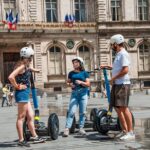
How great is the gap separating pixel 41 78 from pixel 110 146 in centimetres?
3406

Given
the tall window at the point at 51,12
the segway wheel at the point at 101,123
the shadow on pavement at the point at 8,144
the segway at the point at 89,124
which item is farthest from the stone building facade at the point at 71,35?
the shadow on pavement at the point at 8,144

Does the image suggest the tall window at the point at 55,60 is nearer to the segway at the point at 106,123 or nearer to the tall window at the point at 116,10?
the tall window at the point at 116,10

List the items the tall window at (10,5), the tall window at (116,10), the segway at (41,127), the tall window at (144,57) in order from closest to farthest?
1. the segway at (41,127)
2. the tall window at (10,5)
3. the tall window at (116,10)
4. the tall window at (144,57)

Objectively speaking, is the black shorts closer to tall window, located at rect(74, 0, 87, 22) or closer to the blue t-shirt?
the blue t-shirt

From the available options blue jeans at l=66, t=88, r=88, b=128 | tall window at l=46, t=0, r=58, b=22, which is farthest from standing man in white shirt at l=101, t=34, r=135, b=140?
tall window at l=46, t=0, r=58, b=22

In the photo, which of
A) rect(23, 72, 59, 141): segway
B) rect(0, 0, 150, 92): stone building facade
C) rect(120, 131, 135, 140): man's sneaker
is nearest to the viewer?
rect(120, 131, 135, 140): man's sneaker

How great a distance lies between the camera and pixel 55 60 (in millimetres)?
44625

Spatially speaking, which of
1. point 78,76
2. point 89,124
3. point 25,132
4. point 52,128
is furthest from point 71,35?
point 25,132

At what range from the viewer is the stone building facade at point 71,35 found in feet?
142

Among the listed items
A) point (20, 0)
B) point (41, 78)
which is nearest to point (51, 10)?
point (20, 0)

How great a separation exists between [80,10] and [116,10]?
3.62 metres

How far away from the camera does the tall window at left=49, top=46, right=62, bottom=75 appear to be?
4453 cm

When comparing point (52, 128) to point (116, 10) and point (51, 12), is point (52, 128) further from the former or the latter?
point (116, 10)

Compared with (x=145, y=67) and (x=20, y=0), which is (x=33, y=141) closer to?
(x=20, y=0)
